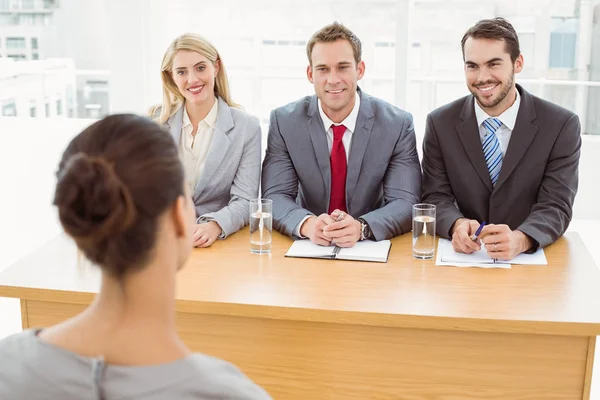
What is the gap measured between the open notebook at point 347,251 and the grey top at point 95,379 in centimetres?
124

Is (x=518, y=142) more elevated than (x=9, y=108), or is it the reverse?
(x=518, y=142)

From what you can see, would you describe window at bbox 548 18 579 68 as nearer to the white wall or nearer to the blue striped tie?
the white wall

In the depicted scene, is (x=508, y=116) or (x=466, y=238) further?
(x=508, y=116)

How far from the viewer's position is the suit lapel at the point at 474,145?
8.39 feet

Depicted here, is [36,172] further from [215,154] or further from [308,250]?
[308,250]

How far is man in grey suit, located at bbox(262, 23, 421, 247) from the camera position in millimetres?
2674

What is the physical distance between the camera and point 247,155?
2723mm

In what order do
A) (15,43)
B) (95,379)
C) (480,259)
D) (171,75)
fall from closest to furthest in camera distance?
(95,379) < (480,259) < (171,75) < (15,43)

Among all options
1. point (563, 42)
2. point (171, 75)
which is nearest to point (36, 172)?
point (171, 75)

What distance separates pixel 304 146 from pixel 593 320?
1.21m

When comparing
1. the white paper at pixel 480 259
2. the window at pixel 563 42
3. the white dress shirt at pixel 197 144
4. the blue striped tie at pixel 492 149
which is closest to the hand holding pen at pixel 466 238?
the white paper at pixel 480 259

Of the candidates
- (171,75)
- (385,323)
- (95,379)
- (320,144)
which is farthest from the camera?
(171,75)

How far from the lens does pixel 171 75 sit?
2803mm

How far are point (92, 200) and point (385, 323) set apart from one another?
3.45ft
